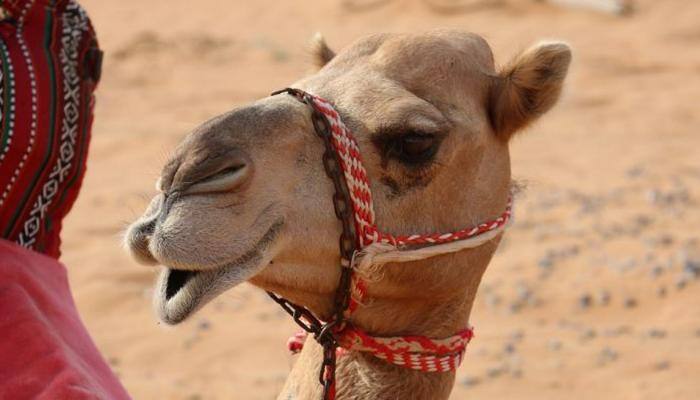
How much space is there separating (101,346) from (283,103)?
12.6ft

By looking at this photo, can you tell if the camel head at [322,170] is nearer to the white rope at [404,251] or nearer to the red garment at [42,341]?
the white rope at [404,251]

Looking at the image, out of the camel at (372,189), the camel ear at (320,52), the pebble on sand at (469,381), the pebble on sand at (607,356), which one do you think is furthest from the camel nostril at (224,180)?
the pebble on sand at (607,356)

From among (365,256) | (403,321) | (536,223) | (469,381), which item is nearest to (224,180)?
(365,256)

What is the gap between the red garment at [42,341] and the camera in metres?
2.58

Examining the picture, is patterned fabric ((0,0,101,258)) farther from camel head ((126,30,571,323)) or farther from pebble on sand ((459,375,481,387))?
pebble on sand ((459,375,481,387))

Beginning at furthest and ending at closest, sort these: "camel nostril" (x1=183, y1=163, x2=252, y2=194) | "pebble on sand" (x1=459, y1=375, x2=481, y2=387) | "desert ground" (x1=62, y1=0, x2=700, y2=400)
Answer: "desert ground" (x1=62, y1=0, x2=700, y2=400)
"pebble on sand" (x1=459, y1=375, x2=481, y2=387)
"camel nostril" (x1=183, y1=163, x2=252, y2=194)

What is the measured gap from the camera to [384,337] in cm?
271

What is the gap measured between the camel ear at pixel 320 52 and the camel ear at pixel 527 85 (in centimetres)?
51

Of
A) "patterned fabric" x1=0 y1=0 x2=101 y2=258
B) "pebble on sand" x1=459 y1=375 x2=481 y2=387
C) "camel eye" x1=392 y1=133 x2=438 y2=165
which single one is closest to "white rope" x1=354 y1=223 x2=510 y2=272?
"camel eye" x1=392 y1=133 x2=438 y2=165

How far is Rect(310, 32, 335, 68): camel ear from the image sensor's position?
10.3 feet

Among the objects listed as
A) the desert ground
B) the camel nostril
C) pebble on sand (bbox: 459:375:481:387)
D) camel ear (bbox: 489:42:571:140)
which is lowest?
the desert ground

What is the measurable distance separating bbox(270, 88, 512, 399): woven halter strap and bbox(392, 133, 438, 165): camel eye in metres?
0.10

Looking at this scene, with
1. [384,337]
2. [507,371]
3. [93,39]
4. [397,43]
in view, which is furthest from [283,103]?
[507,371]

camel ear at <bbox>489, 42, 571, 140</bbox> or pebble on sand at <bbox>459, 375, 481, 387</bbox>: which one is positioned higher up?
camel ear at <bbox>489, 42, 571, 140</bbox>
